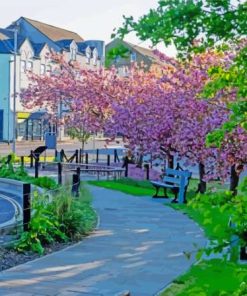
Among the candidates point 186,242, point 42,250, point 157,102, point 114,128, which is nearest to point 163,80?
point 157,102

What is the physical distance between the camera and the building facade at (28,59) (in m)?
65.6

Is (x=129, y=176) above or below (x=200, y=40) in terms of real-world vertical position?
below

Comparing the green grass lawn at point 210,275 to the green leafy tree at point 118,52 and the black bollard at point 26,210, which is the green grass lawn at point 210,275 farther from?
the black bollard at point 26,210

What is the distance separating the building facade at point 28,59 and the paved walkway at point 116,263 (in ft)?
152

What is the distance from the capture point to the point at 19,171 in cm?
2212

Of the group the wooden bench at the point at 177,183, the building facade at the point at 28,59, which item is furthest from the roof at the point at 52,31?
the wooden bench at the point at 177,183

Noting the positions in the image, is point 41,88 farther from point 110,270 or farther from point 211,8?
point 211,8

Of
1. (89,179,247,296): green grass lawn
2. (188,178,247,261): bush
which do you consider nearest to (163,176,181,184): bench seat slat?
(89,179,247,296): green grass lawn

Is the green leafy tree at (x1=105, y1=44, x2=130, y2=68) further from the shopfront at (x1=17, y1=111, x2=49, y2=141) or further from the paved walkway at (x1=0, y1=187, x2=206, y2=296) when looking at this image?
Result: the shopfront at (x1=17, y1=111, x2=49, y2=141)

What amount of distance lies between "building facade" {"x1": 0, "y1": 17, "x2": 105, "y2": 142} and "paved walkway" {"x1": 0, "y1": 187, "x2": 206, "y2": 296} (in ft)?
152

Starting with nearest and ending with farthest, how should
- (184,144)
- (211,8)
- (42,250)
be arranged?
(211,8)
(42,250)
(184,144)

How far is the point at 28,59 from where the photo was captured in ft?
230

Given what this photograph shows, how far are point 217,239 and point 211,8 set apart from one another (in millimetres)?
1520

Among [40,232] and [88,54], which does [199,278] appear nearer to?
[40,232]
